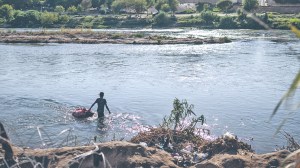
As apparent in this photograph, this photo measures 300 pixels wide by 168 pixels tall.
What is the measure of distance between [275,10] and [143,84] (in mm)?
89244

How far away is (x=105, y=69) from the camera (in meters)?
40.6

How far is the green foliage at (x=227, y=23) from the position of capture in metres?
97.1

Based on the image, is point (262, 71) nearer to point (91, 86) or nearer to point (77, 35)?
point (91, 86)

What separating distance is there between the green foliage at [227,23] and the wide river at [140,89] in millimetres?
41000

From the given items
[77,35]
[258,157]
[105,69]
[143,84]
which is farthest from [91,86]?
[77,35]

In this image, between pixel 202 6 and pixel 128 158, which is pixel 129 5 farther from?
pixel 128 158

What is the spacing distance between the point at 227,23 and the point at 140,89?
229 feet

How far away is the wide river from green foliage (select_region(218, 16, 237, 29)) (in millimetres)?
41000

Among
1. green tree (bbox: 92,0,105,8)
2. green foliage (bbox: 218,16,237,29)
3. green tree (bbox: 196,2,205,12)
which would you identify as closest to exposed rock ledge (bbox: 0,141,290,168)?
green foliage (bbox: 218,16,237,29)

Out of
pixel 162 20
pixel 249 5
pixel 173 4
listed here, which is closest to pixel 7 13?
pixel 162 20

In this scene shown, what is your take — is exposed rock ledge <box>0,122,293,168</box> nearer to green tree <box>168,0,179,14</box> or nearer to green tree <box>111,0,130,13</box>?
green tree <box>168,0,179,14</box>

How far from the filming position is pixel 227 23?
3839 inches

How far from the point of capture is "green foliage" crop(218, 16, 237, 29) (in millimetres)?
97062

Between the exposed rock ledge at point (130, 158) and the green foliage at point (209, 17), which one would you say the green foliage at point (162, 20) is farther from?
the exposed rock ledge at point (130, 158)
